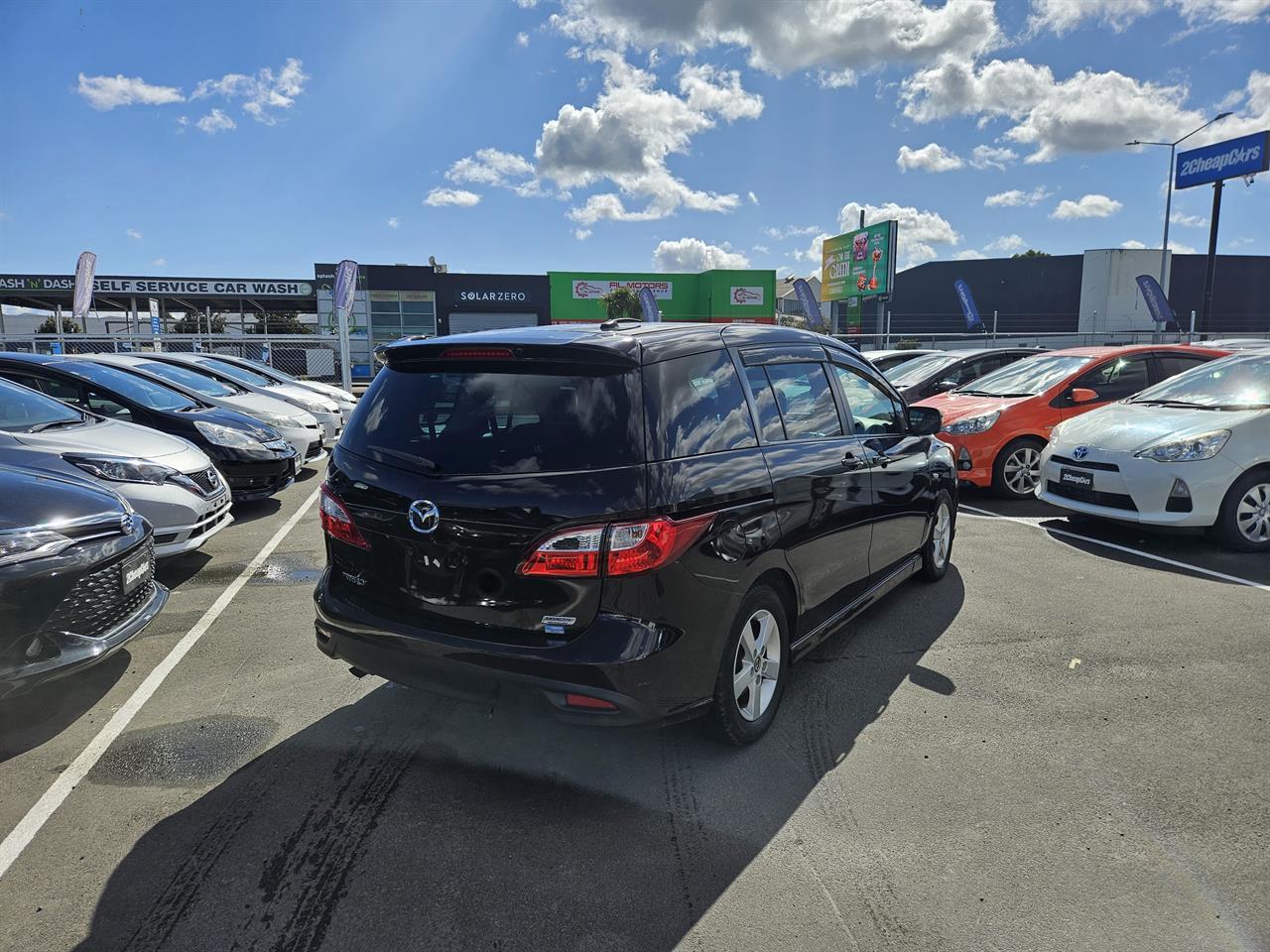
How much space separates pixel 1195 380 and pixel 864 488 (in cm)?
520

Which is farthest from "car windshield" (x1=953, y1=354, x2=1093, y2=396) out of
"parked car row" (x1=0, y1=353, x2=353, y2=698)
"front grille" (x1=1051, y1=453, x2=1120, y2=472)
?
"parked car row" (x1=0, y1=353, x2=353, y2=698)

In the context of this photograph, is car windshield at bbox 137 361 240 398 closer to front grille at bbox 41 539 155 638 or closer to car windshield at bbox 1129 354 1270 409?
front grille at bbox 41 539 155 638

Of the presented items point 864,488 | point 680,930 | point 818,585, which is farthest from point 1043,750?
point 680,930

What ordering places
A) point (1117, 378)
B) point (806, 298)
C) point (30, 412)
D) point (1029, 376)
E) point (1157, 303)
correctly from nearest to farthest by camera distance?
point (30, 412), point (1117, 378), point (1029, 376), point (1157, 303), point (806, 298)

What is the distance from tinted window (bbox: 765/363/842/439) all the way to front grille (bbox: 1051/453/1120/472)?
12.4 ft

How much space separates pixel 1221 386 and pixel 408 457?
7303mm

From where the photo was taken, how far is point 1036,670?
165 inches

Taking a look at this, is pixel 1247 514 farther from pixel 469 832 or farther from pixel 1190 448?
pixel 469 832

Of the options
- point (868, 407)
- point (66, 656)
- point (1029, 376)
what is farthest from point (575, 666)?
point (1029, 376)

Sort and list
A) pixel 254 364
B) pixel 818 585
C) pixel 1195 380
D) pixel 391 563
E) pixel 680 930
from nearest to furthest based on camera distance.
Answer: pixel 680 930 → pixel 391 563 → pixel 818 585 → pixel 1195 380 → pixel 254 364

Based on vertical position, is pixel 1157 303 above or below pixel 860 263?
below

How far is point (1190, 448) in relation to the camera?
6.33m

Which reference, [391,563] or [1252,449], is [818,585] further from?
[1252,449]

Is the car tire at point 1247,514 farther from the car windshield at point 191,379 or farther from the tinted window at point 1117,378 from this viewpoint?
the car windshield at point 191,379
